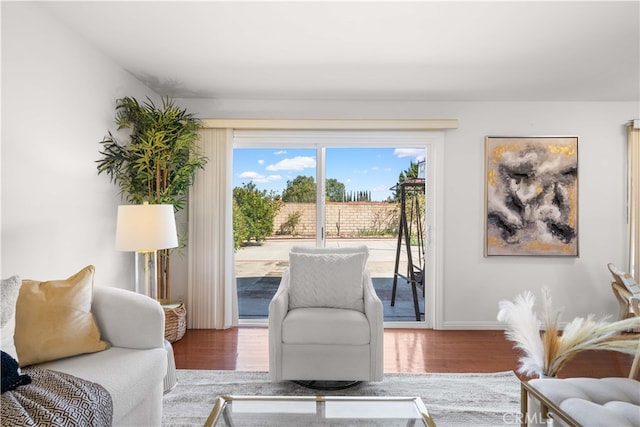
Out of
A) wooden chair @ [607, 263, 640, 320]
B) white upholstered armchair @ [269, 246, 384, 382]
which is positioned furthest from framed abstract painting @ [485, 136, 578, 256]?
white upholstered armchair @ [269, 246, 384, 382]

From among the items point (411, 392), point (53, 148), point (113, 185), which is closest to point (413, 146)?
point (411, 392)

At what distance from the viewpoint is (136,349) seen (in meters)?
1.96

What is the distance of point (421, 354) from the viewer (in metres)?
3.22

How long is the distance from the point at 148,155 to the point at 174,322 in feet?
5.05

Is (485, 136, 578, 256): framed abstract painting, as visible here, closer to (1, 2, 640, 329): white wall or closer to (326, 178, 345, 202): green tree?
(1, 2, 640, 329): white wall

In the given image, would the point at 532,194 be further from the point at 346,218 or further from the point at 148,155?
the point at 148,155

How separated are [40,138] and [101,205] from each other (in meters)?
0.78

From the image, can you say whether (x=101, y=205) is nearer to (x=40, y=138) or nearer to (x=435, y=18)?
(x=40, y=138)

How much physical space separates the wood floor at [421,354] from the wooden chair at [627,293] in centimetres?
45

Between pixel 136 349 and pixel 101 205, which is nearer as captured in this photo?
pixel 136 349

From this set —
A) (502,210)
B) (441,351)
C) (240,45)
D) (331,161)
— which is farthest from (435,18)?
(441,351)

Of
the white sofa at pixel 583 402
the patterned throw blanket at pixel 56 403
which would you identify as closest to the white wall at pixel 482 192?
the white sofa at pixel 583 402

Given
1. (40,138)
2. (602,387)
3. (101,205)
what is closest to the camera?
(602,387)

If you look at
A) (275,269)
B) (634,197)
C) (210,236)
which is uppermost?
(634,197)
